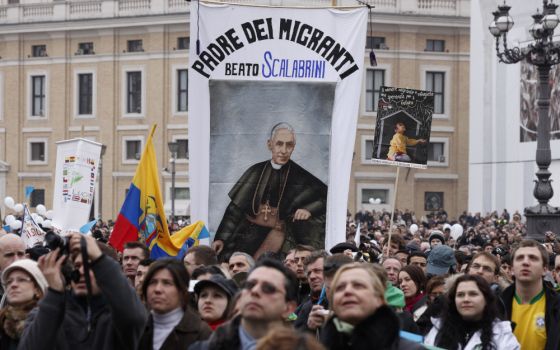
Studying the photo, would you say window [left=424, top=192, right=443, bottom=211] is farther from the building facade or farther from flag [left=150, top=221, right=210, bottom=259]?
flag [left=150, top=221, right=210, bottom=259]

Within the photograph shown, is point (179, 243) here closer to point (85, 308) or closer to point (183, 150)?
→ point (85, 308)

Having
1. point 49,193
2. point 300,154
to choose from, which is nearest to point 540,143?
point 300,154

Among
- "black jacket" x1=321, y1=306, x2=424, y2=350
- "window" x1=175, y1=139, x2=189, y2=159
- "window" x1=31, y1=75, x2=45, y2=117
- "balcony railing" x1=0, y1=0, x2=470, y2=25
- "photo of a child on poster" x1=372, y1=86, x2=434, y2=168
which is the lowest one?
"black jacket" x1=321, y1=306, x2=424, y2=350

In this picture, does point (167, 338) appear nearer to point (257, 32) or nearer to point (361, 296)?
point (361, 296)

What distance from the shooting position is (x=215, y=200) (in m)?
13.2

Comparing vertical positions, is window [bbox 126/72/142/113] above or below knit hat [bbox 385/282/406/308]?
above

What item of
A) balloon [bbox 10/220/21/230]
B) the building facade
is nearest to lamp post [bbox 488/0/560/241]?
balloon [bbox 10/220/21/230]

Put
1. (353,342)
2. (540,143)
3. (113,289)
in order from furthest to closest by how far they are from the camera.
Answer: (540,143) < (113,289) < (353,342)

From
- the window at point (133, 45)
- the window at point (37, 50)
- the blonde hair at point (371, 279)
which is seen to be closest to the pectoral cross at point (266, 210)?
the blonde hair at point (371, 279)

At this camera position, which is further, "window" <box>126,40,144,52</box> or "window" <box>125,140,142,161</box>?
"window" <box>126,40,144,52</box>

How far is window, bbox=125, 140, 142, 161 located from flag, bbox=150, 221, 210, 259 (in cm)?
4746

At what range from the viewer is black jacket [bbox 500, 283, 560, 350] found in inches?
313

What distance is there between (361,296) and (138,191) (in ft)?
22.8

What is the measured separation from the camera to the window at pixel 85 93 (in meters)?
61.1
